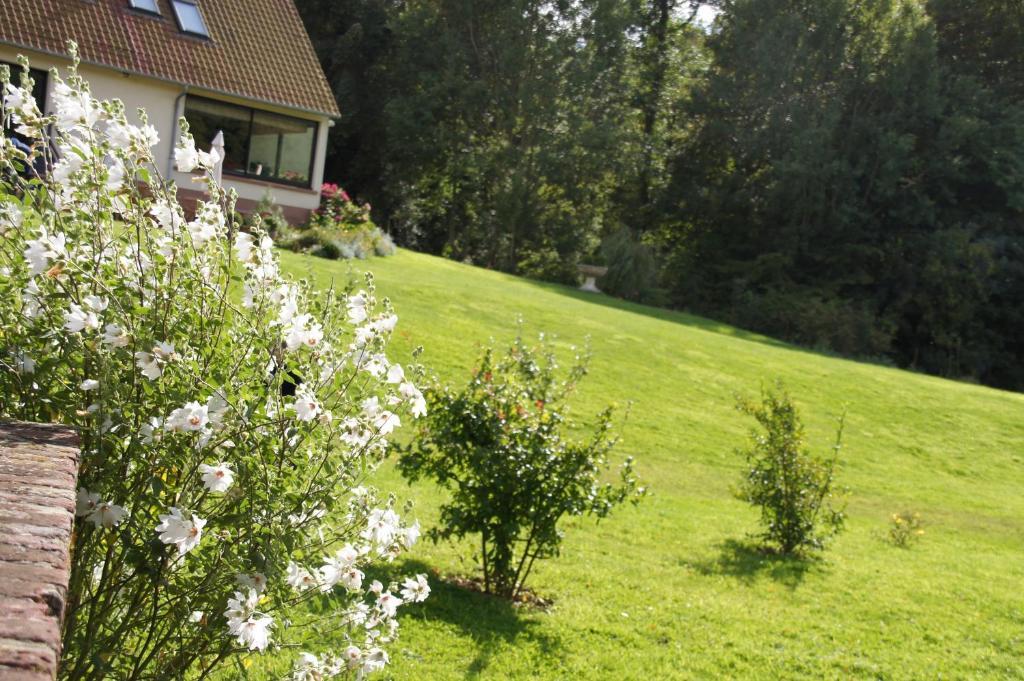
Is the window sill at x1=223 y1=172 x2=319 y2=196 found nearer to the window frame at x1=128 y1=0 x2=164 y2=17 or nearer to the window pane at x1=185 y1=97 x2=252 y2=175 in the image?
the window pane at x1=185 y1=97 x2=252 y2=175

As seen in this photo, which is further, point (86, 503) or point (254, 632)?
point (86, 503)

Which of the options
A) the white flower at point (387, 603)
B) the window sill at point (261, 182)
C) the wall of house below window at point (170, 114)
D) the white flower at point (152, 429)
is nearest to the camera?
the white flower at point (152, 429)

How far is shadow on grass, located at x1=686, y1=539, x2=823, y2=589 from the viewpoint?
9719 millimetres

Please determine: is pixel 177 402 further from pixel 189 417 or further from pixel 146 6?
pixel 146 6

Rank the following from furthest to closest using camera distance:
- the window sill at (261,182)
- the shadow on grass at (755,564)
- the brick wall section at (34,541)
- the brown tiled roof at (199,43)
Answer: the window sill at (261,182)
the brown tiled roof at (199,43)
the shadow on grass at (755,564)
the brick wall section at (34,541)

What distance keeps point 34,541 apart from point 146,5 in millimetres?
24397

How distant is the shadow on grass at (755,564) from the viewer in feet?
31.9

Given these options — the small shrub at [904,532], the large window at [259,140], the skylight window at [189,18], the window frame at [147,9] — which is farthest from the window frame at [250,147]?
the small shrub at [904,532]

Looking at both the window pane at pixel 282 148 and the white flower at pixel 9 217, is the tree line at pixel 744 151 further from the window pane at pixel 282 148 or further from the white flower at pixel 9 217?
the white flower at pixel 9 217

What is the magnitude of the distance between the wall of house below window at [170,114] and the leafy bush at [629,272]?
879 centimetres

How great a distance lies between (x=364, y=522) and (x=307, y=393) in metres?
0.56

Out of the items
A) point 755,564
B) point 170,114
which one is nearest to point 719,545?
point 755,564

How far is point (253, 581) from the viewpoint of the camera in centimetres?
316

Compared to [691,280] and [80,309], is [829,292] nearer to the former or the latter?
[691,280]
